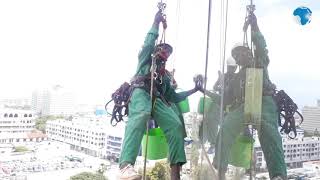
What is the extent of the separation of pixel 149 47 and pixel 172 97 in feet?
0.62

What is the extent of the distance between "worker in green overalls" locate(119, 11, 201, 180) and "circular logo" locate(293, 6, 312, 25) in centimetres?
39

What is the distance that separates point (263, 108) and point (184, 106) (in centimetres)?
38

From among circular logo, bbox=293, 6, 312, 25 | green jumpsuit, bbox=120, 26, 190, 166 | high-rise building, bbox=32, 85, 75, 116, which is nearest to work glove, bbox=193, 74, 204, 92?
green jumpsuit, bbox=120, 26, 190, 166

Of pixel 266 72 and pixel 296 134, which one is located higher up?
pixel 266 72

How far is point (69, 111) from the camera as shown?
3.22 meters

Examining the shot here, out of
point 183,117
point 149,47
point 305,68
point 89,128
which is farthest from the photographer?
point 89,128

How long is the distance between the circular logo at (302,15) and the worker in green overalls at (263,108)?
0.11 m

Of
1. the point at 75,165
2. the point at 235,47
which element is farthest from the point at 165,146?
the point at 75,165

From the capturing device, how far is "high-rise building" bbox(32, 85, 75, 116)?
10.0 ft

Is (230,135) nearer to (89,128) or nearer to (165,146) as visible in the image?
(165,146)

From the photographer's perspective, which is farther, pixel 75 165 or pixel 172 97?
pixel 75 165

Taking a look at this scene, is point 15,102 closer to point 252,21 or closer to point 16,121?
point 16,121

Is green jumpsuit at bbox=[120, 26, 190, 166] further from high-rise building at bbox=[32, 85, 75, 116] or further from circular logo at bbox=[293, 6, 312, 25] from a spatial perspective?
high-rise building at bbox=[32, 85, 75, 116]

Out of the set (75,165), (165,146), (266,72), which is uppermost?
(266,72)
